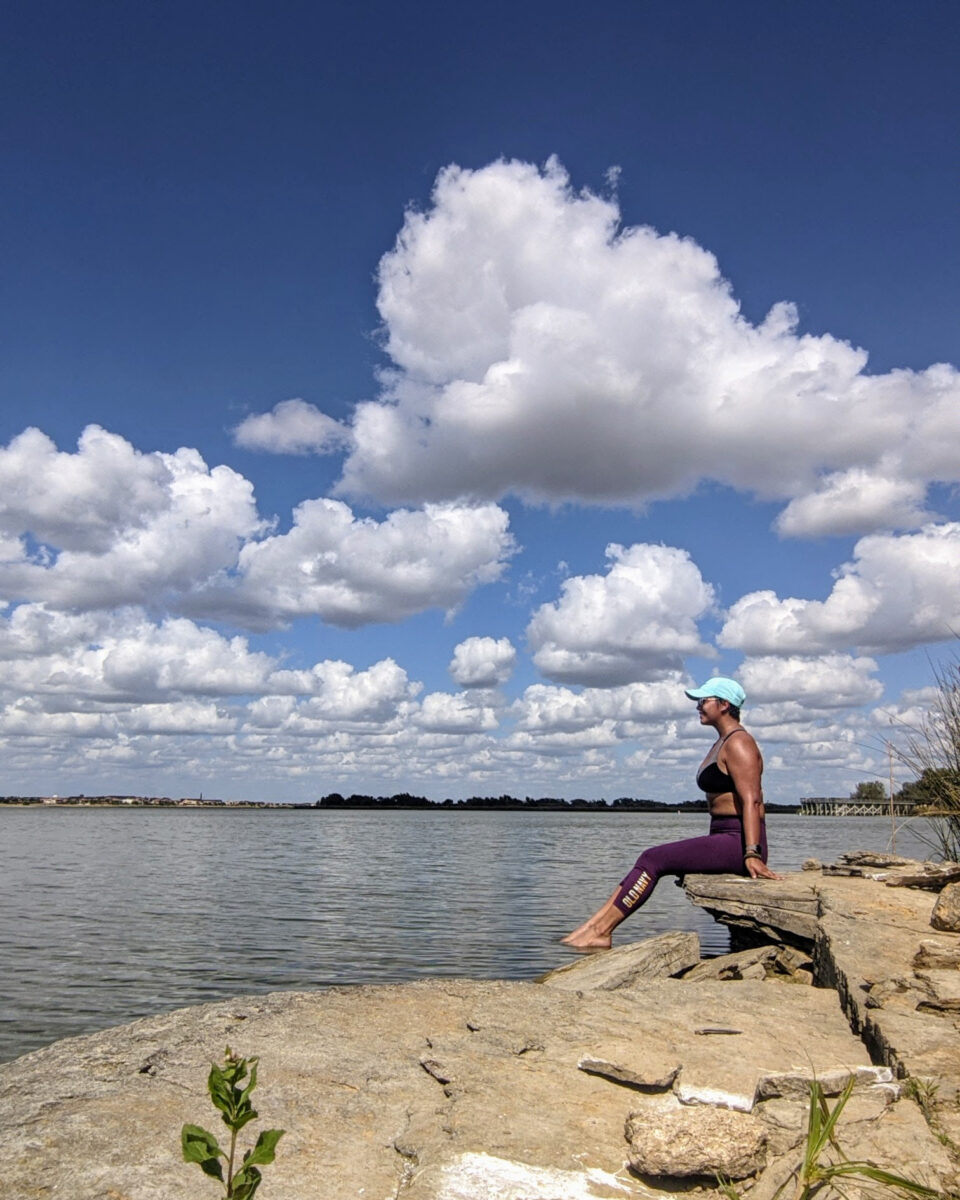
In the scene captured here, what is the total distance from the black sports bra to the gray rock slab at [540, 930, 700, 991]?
1356mm

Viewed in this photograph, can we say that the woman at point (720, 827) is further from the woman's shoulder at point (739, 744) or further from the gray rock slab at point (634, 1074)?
the gray rock slab at point (634, 1074)

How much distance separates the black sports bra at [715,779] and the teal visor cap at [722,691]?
1.14ft

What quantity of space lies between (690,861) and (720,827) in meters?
0.49

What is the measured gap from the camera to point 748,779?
27.8 feet

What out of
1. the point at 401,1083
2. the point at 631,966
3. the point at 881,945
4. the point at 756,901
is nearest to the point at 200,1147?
the point at 401,1083

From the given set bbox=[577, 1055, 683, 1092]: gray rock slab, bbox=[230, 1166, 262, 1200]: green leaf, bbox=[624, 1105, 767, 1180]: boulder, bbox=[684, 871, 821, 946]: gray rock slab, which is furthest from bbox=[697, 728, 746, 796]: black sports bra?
bbox=[230, 1166, 262, 1200]: green leaf

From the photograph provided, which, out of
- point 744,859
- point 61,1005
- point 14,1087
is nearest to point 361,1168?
point 14,1087

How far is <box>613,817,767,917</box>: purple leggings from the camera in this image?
341 inches

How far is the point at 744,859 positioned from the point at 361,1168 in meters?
5.80

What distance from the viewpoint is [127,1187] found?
333cm

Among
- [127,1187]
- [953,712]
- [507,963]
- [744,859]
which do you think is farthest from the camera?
[507,963]

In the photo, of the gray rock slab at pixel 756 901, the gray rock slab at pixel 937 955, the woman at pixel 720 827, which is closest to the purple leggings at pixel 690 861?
the woman at pixel 720 827

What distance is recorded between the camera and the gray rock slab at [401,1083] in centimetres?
347

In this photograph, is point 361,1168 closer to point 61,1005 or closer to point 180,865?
point 61,1005
